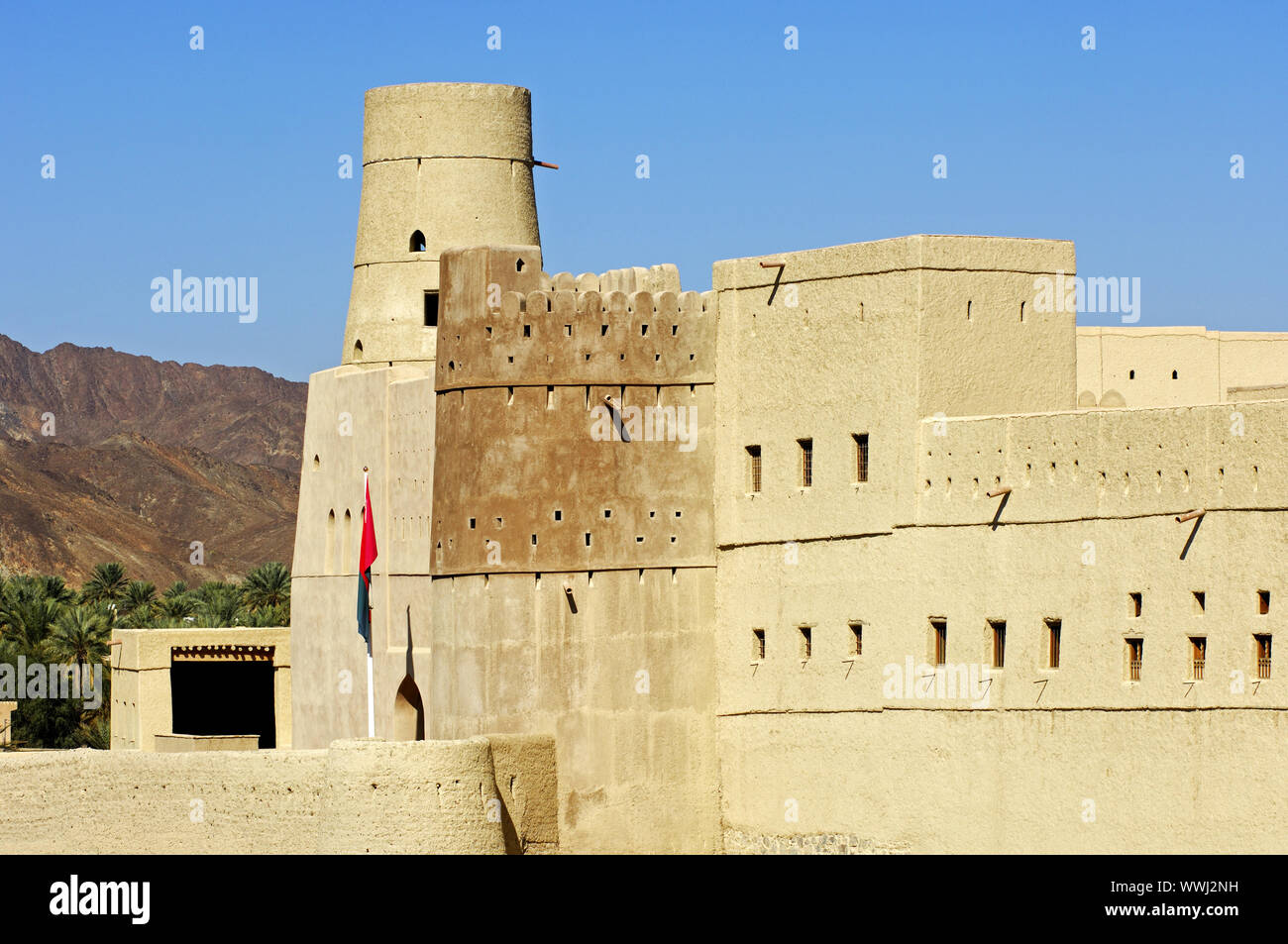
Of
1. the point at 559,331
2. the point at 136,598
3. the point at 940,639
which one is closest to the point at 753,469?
the point at 559,331

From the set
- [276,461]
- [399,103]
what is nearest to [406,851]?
[399,103]

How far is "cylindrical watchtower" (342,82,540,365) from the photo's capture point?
149 ft

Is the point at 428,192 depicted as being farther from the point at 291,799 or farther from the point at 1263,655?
the point at 1263,655

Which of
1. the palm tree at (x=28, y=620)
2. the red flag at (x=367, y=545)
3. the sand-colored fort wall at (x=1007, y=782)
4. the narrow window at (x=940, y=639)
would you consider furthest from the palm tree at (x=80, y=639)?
the narrow window at (x=940, y=639)

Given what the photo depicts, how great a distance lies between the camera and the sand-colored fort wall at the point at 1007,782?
34.2 meters

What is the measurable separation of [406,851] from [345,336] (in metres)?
13.1

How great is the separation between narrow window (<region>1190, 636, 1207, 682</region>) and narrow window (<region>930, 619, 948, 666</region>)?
4.21 metres

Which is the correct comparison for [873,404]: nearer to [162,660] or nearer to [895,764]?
[895,764]

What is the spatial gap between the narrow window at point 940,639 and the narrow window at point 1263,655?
5.24 metres

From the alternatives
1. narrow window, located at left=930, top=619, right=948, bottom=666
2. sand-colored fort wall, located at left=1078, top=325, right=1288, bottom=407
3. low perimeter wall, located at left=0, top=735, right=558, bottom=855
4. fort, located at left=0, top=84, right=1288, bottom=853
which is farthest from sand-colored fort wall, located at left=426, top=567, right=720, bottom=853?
sand-colored fort wall, located at left=1078, top=325, right=1288, bottom=407

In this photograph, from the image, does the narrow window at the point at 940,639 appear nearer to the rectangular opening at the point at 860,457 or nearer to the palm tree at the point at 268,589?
the rectangular opening at the point at 860,457

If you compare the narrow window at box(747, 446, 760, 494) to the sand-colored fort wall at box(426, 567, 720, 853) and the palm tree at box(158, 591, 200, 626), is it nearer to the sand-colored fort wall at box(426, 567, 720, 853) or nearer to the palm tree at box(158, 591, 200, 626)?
the sand-colored fort wall at box(426, 567, 720, 853)

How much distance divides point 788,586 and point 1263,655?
Result: 833 cm
